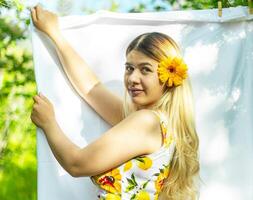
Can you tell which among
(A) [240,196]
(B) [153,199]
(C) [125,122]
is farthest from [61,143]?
(A) [240,196]

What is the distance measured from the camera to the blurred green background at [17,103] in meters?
3.99

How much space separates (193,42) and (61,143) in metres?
0.74

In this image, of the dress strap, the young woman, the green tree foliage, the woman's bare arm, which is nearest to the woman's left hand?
the young woman

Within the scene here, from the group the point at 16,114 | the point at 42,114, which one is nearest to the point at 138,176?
the point at 42,114

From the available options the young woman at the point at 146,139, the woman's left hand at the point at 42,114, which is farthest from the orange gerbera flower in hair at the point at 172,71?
the woman's left hand at the point at 42,114

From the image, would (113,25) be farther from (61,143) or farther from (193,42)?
(61,143)

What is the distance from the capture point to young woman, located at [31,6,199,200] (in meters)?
2.08

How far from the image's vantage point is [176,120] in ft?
7.22

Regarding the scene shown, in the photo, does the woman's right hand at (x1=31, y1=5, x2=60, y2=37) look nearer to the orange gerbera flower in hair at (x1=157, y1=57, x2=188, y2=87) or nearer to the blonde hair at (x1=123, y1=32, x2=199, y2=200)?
the blonde hair at (x1=123, y1=32, x2=199, y2=200)

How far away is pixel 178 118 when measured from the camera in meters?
2.21

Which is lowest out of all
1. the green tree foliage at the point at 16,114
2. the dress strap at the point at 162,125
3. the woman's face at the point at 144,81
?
the green tree foliage at the point at 16,114

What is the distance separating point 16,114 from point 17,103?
107 mm

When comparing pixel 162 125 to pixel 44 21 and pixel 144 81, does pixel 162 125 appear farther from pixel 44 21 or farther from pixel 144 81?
pixel 44 21

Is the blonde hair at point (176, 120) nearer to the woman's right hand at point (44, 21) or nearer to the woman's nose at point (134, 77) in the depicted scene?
the woman's nose at point (134, 77)
